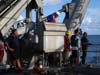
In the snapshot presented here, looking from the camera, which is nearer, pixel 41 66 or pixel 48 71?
pixel 48 71

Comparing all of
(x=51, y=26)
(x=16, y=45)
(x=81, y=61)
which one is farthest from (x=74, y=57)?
(x=16, y=45)

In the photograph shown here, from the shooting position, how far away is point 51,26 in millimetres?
19734

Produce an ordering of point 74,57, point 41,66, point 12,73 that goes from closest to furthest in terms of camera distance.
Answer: point 12,73 → point 41,66 → point 74,57

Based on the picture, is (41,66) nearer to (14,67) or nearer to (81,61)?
(14,67)

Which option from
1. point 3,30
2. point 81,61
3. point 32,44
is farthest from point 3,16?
point 81,61

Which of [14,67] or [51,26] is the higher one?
[51,26]

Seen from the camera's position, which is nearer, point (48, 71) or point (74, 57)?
point (48, 71)

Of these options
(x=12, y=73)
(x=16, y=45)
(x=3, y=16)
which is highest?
(x=3, y=16)

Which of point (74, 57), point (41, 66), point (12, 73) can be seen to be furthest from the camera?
point (74, 57)

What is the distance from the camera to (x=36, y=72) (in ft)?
59.7

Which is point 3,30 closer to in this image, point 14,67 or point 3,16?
point 3,16

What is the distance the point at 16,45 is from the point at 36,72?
145cm

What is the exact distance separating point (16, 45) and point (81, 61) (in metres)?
5.24

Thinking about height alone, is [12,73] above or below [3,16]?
below
